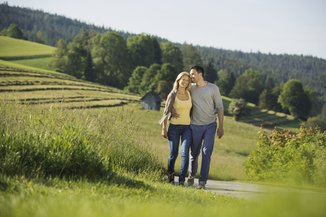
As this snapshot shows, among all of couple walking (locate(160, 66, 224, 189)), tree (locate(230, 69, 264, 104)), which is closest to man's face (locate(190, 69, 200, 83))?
couple walking (locate(160, 66, 224, 189))

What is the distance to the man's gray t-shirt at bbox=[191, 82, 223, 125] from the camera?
9688 mm

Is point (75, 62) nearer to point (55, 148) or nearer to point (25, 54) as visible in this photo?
point (25, 54)

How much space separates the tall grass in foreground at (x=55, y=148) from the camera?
587 centimetres

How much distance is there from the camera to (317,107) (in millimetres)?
127000

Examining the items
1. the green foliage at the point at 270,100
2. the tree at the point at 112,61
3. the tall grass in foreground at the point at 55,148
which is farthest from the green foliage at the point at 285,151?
the green foliage at the point at 270,100

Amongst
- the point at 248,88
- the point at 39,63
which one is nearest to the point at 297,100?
the point at 248,88

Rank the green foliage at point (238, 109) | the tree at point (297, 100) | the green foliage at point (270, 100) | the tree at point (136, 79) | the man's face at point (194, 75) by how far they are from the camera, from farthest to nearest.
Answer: the green foliage at point (270, 100) < the tree at point (297, 100) < the tree at point (136, 79) < the green foliage at point (238, 109) < the man's face at point (194, 75)

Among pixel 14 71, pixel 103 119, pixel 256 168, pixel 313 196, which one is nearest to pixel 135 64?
pixel 14 71

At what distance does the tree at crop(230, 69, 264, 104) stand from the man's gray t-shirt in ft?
407

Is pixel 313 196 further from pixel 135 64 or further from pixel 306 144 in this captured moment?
pixel 135 64

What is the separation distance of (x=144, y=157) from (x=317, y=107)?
124 m

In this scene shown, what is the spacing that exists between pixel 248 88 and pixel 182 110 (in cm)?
12734

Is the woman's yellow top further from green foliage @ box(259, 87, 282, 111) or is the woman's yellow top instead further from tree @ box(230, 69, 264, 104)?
tree @ box(230, 69, 264, 104)

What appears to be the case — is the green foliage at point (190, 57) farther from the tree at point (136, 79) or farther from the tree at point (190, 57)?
the tree at point (136, 79)
